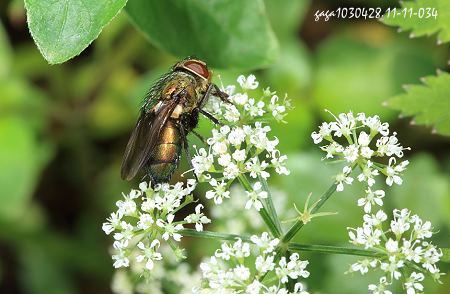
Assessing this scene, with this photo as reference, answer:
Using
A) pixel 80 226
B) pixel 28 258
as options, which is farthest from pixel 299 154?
pixel 28 258

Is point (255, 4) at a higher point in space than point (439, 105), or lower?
higher

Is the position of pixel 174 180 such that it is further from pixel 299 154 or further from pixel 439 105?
pixel 439 105

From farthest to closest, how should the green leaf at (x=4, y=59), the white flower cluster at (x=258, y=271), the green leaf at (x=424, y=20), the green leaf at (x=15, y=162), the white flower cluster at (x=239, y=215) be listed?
the green leaf at (x=4, y=59)
the green leaf at (x=15, y=162)
the white flower cluster at (x=239, y=215)
the green leaf at (x=424, y=20)
the white flower cluster at (x=258, y=271)

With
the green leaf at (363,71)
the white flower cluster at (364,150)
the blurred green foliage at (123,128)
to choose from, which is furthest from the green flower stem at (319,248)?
the green leaf at (363,71)

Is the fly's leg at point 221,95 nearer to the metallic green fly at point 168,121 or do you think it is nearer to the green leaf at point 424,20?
the metallic green fly at point 168,121

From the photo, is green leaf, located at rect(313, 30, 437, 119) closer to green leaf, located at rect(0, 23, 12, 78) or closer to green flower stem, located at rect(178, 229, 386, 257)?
green flower stem, located at rect(178, 229, 386, 257)
